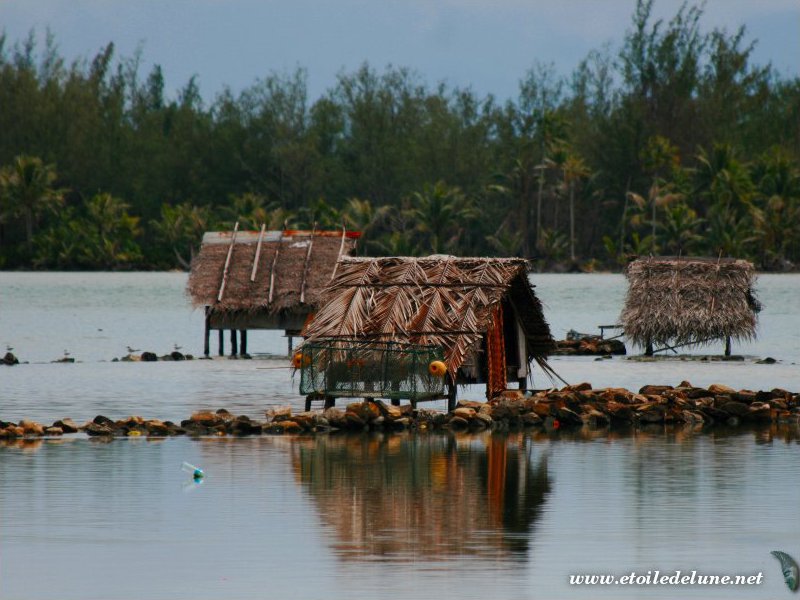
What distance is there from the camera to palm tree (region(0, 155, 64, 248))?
296 ft

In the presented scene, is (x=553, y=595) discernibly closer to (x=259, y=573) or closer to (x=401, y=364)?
(x=259, y=573)

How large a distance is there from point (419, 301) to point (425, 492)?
653 centimetres

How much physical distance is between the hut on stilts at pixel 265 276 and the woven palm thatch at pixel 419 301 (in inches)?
513

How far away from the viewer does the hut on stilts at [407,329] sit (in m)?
20.5

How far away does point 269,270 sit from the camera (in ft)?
118

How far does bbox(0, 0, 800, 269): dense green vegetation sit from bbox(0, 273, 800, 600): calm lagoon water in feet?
205

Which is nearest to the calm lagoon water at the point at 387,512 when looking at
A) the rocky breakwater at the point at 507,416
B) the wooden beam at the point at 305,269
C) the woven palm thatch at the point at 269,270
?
the rocky breakwater at the point at 507,416

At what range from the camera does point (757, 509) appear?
46.0ft

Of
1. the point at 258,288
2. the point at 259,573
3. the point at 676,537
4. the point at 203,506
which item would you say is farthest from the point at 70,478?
the point at 258,288

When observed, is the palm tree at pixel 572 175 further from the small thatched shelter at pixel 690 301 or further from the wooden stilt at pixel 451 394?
the wooden stilt at pixel 451 394

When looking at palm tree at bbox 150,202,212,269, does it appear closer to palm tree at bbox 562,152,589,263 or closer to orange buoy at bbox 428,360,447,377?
palm tree at bbox 562,152,589,263

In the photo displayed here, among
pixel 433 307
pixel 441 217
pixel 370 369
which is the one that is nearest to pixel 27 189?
pixel 441 217

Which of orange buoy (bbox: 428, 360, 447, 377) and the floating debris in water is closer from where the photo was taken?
the floating debris in water

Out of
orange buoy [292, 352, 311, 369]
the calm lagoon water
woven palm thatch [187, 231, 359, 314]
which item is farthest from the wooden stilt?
woven palm thatch [187, 231, 359, 314]
